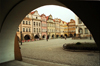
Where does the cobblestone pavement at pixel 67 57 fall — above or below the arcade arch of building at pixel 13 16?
below

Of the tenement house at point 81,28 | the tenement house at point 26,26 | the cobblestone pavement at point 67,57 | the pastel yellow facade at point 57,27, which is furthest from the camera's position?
the pastel yellow facade at point 57,27

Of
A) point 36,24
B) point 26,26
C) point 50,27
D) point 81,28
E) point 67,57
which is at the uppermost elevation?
point 36,24

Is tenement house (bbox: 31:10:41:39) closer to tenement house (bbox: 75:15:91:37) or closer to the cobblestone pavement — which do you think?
tenement house (bbox: 75:15:91:37)

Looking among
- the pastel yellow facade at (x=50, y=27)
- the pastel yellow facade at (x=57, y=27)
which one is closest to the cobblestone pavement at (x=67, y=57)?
the pastel yellow facade at (x=50, y=27)

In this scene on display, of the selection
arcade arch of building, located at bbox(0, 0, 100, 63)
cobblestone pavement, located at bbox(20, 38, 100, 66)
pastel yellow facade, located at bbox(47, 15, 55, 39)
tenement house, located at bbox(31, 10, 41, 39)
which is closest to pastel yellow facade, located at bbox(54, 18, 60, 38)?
pastel yellow facade, located at bbox(47, 15, 55, 39)

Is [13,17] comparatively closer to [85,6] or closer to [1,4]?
[1,4]

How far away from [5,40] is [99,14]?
556 cm

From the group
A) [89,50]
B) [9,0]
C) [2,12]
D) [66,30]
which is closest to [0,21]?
[2,12]

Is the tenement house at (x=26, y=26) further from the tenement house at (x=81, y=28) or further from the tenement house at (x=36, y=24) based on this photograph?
the tenement house at (x=81, y=28)

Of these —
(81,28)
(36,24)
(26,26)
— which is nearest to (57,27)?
(36,24)

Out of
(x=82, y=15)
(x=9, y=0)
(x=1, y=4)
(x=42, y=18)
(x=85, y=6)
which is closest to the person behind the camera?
(x=85, y=6)

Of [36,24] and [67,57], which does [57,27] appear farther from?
[67,57]

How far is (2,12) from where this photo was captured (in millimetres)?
5043

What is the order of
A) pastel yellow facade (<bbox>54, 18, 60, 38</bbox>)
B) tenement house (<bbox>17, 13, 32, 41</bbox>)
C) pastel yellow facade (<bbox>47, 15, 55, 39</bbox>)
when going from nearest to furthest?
tenement house (<bbox>17, 13, 32, 41</bbox>) → pastel yellow facade (<bbox>47, 15, 55, 39</bbox>) → pastel yellow facade (<bbox>54, 18, 60, 38</bbox>)
